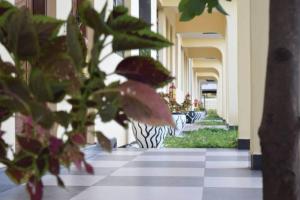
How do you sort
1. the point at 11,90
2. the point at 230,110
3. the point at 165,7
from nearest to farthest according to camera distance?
1. the point at 11,90
2. the point at 230,110
3. the point at 165,7

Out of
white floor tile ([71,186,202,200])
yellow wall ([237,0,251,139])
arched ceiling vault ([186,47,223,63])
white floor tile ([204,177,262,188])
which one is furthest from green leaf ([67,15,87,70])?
arched ceiling vault ([186,47,223,63])

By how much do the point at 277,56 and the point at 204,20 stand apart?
19562 millimetres

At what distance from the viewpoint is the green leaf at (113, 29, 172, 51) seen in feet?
1.77

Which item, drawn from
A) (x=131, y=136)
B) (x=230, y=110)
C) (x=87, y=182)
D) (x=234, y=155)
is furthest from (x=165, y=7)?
(x=87, y=182)

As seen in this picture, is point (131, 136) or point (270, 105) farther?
point (131, 136)

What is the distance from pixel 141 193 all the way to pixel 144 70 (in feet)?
12.2

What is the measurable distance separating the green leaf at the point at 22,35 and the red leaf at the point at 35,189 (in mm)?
116

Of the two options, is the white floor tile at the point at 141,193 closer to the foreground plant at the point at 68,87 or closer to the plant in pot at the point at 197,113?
the foreground plant at the point at 68,87

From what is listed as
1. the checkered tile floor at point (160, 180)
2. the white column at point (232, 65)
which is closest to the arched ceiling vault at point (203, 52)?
the white column at point (232, 65)

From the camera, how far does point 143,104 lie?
0.50 meters

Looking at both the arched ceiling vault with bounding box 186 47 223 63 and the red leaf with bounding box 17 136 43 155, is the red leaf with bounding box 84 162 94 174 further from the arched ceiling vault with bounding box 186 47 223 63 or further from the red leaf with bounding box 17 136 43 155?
the arched ceiling vault with bounding box 186 47 223 63

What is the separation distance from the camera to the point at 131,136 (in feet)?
35.3

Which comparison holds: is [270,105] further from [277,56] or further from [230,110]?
[230,110]

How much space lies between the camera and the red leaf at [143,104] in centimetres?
50
